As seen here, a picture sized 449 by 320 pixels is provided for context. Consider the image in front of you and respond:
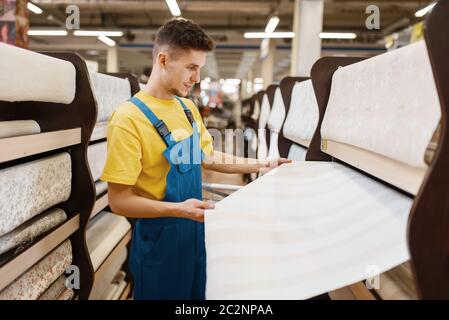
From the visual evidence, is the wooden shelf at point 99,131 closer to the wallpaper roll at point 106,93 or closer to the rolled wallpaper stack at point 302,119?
the wallpaper roll at point 106,93

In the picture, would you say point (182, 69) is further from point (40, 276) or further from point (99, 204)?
point (99, 204)

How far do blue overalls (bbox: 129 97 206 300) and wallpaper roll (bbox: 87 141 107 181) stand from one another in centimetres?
64

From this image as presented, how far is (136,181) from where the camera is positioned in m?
1.63

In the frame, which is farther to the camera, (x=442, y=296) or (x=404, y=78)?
(x=404, y=78)

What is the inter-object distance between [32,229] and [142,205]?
42 cm

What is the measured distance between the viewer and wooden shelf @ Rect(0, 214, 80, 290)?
129 centimetres

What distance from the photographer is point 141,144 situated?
1.57 metres

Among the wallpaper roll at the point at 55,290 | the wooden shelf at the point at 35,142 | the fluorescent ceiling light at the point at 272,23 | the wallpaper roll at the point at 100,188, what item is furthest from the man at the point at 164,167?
the fluorescent ceiling light at the point at 272,23

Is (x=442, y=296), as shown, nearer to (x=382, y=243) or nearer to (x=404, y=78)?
(x=382, y=243)

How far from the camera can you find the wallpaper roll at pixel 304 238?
834mm

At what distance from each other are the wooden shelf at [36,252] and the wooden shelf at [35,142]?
35cm
